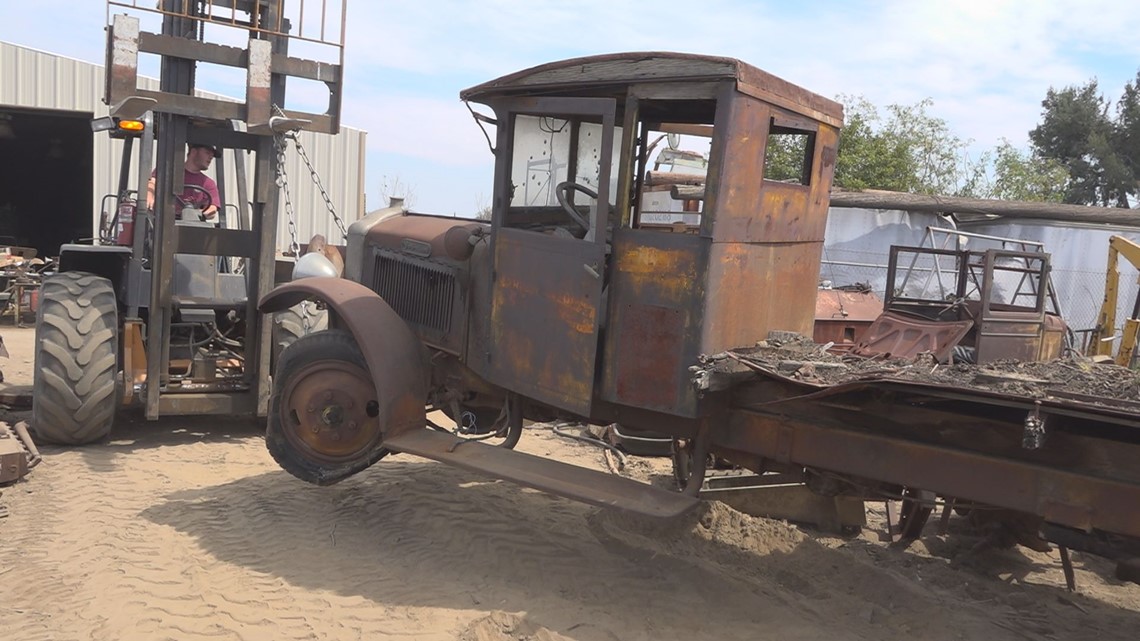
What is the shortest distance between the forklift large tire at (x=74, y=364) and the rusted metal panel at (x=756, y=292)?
4405 mm

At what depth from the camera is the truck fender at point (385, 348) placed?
502 cm

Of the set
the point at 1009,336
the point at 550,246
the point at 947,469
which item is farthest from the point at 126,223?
the point at 1009,336

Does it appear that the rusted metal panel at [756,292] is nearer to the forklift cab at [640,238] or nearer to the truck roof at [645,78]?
the forklift cab at [640,238]

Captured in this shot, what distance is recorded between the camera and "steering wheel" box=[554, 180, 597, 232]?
4.88 meters

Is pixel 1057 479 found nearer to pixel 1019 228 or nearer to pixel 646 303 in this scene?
pixel 646 303

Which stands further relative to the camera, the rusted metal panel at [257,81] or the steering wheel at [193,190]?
the steering wheel at [193,190]

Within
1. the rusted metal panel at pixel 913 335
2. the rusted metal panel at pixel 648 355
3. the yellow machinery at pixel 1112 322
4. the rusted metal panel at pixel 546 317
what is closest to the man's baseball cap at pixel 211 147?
the rusted metal panel at pixel 546 317

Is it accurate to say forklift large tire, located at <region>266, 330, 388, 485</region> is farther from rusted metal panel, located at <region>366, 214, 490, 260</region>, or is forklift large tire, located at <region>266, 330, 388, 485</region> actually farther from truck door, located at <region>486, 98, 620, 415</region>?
truck door, located at <region>486, 98, 620, 415</region>

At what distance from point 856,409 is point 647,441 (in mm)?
2182

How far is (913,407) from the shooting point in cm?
369

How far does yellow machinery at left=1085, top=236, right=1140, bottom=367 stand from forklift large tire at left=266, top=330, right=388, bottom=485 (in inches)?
322

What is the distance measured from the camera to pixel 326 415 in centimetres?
529

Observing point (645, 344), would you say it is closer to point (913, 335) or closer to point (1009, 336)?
point (913, 335)

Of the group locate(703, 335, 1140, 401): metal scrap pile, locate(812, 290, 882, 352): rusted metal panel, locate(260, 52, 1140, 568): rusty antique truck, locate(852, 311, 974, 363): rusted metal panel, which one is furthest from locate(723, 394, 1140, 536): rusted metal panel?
locate(812, 290, 882, 352): rusted metal panel
